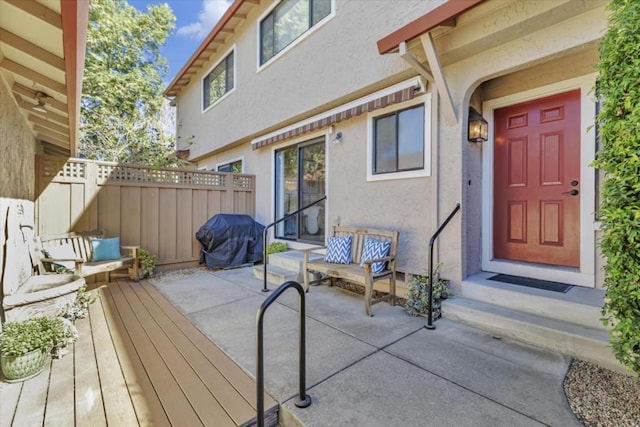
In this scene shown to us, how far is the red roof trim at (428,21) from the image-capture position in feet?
9.32

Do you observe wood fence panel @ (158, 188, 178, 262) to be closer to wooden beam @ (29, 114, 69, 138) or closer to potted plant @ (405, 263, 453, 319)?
wooden beam @ (29, 114, 69, 138)

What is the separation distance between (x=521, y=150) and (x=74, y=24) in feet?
15.3

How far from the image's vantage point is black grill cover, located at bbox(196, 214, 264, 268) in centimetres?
641

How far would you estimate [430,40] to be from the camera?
131 inches

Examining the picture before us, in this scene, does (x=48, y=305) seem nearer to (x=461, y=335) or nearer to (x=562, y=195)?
(x=461, y=335)

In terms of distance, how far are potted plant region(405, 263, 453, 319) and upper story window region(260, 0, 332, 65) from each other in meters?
4.85

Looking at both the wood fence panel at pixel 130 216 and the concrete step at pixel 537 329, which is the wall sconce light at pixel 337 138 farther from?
the wood fence panel at pixel 130 216

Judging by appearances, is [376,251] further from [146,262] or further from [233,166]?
[233,166]

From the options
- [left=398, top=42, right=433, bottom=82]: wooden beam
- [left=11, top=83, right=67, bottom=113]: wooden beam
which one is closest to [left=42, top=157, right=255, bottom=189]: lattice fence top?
[left=11, top=83, right=67, bottom=113]: wooden beam

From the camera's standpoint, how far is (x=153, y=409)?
6.73 feet

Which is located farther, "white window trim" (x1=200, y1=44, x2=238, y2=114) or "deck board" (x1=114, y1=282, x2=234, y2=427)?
"white window trim" (x1=200, y1=44, x2=238, y2=114)

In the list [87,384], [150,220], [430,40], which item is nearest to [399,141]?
[430,40]

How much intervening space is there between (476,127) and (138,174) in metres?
6.09

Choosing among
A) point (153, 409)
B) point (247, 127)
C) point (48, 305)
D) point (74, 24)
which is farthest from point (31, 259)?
point (247, 127)
